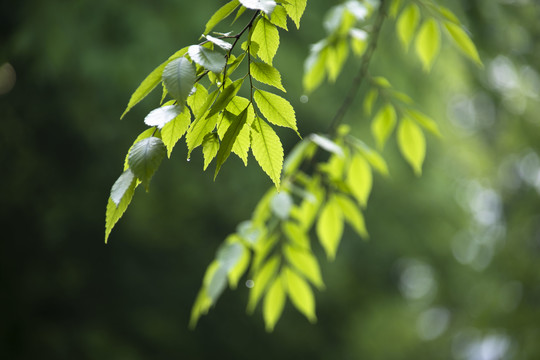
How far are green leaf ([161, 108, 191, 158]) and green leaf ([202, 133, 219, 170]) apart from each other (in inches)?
0.7

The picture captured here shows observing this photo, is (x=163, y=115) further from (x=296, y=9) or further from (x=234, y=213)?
(x=234, y=213)

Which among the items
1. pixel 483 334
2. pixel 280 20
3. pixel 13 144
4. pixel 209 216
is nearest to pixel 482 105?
pixel 483 334

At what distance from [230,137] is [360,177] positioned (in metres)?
0.57

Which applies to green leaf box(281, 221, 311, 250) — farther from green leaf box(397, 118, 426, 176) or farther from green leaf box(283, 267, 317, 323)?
green leaf box(397, 118, 426, 176)

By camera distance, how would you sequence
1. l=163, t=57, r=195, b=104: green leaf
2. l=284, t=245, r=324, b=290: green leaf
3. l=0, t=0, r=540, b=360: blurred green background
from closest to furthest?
l=163, t=57, r=195, b=104: green leaf, l=284, t=245, r=324, b=290: green leaf, l=0, t=0, r=540, b=360: blurred green background

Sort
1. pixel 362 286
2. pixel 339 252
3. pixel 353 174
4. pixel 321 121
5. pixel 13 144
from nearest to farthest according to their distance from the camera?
pixel 353 174
pixel 13 144
pixel 321 121
pixel 339 252
pixel 362 286

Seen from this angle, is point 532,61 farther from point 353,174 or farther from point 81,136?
point 81,136

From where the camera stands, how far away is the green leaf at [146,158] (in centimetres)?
32

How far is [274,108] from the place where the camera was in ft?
1.26

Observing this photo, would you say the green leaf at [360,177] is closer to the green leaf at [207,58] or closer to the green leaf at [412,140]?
the green leaf at [412,140]

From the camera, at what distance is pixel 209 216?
2307mm

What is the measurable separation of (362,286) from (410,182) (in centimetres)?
66

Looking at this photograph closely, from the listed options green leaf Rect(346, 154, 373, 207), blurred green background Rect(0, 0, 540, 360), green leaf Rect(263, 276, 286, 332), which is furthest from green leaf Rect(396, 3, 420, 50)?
blurred green background Rect(0, 0, 540, 360)

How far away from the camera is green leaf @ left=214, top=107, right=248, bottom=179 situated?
341 mm
